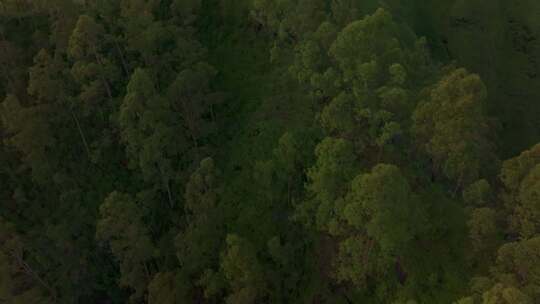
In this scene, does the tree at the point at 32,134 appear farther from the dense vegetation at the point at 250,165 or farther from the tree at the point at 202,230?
the tree at the point at 202,230

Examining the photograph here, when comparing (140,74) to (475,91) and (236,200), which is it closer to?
(236,200)

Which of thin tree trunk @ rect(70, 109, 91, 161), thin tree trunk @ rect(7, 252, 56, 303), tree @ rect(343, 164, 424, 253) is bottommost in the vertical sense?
thin tree trunk @ rect(7, 252, 56, 303)

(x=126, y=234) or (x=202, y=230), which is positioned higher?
(x=126, y=234)

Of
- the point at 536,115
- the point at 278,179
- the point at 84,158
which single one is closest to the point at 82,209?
the point at 84,158

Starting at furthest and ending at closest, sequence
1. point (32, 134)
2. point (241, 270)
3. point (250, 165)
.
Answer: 1. point (32, 134)
2. point (250, 165)
3. point (241, 270)

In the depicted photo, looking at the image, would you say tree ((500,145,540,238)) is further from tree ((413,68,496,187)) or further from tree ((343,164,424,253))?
→ tree ((343,164,424,253))

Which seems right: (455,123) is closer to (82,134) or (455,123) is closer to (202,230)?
(202,230)

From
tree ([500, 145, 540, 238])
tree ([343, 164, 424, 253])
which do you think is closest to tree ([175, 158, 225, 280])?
tree ([343, 164, 424, 253])

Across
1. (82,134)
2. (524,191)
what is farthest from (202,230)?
(524,191)
